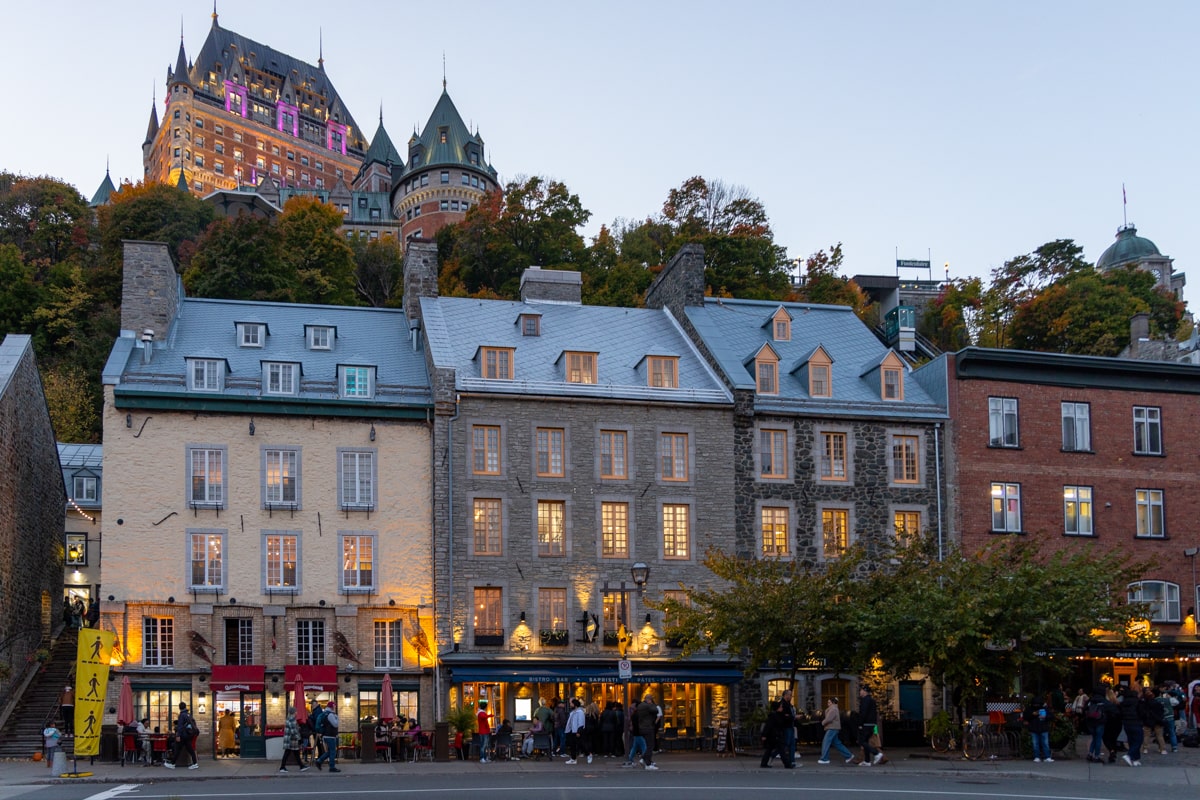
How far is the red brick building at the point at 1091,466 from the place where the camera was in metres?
45.3

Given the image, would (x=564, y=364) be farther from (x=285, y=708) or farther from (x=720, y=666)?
(x=285, y=708)

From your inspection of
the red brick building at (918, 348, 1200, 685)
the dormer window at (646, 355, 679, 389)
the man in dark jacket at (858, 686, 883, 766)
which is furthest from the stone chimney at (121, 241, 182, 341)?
the red brick building at (918, 348, 1200, 685)

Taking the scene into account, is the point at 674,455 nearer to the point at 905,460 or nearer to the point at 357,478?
the point at 905,460

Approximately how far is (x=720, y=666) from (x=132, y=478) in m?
17.6

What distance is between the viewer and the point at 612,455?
141 feet

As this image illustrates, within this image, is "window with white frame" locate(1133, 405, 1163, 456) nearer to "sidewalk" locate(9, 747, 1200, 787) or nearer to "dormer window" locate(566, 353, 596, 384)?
"sidewalk" locate(9, 747, 1200, 787)

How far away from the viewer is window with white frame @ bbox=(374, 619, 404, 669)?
132 feet

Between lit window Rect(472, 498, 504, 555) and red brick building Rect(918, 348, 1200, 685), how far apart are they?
47.8 ft

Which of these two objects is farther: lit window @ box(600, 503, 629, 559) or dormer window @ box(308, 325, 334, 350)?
dormer window @ box(308, 325, 334, 350)

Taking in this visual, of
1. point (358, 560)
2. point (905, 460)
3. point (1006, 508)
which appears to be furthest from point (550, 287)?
point (1006, 508)

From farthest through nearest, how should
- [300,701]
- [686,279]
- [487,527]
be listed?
[686,279], [487,527], [300,701]

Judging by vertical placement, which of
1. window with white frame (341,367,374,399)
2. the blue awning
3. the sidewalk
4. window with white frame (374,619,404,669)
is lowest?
the sidewalk

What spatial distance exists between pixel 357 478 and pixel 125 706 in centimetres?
905

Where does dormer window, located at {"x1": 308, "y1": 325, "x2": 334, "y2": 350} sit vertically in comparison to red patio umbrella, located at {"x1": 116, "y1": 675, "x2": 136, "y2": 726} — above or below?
above
